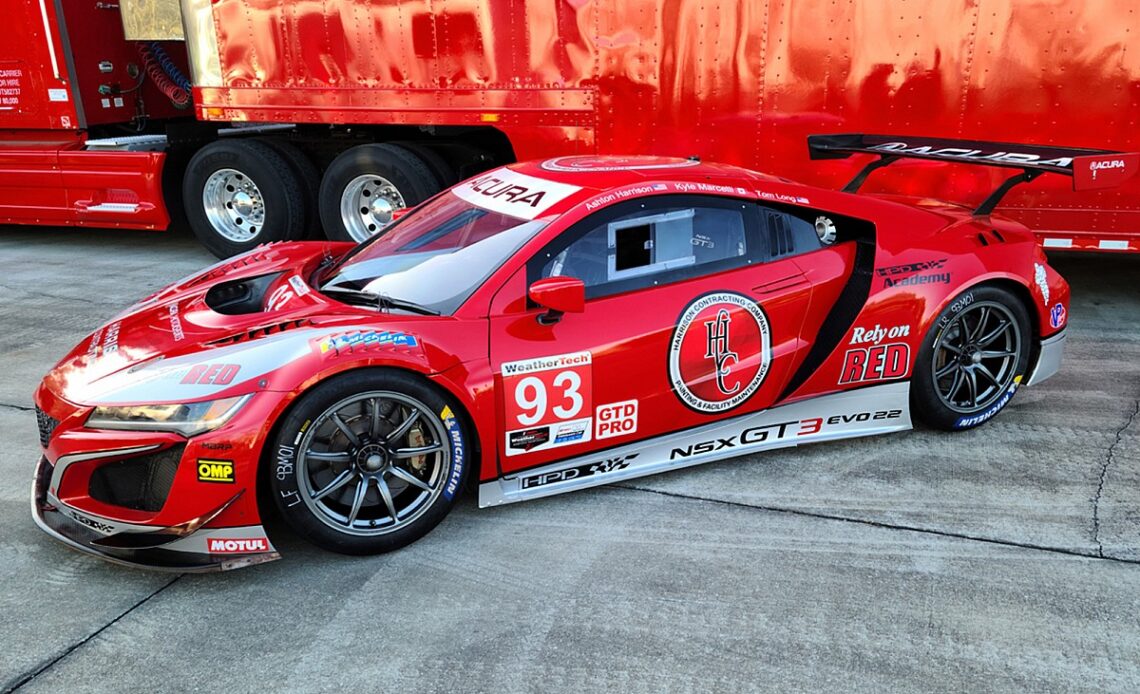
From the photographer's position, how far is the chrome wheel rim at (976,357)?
14.9 ft

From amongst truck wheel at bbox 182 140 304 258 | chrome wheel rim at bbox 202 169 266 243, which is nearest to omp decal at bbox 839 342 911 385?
truck wheel at bbox 182 140 304 258

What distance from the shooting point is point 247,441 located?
10.7 feet

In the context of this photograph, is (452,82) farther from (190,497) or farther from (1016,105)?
(190,497)

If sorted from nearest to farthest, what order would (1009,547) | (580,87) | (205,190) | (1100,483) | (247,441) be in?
(247,441) < (1009,547) < (1100,483) < (580,87) < (205,190)

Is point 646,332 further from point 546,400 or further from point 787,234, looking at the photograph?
point 787,234

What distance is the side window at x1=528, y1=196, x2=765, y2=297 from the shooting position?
3.84 meters

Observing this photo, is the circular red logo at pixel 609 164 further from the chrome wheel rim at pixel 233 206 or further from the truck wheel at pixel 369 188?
the chrome wheel rim at pixel 233 206

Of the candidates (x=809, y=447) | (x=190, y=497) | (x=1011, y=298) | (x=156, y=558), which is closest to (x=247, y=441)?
(x=190, y=497)

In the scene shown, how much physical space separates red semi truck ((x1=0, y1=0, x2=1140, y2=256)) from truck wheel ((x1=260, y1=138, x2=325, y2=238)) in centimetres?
3

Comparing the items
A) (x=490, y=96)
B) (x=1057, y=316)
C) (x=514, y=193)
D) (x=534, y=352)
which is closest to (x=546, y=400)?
(x=534, y=352)

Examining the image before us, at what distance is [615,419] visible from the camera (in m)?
3.89

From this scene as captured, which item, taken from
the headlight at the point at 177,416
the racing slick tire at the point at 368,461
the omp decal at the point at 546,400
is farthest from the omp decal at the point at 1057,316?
the headlight at the point at 177,416

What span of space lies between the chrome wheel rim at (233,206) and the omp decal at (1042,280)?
650 cm

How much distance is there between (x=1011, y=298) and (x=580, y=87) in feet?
12.2
